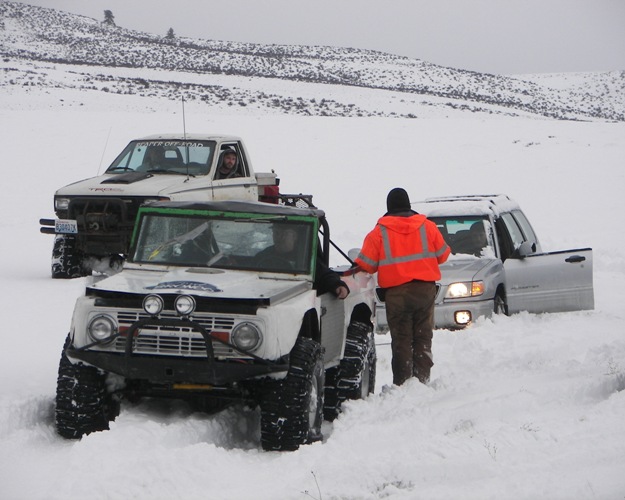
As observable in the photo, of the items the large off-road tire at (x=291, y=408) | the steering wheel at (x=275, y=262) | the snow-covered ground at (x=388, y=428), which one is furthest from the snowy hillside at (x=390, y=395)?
the steering wheel at (x=275, y=262)

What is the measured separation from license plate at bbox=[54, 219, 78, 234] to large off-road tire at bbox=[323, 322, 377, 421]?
5.60 m

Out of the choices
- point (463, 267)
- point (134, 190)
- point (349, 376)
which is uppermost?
point (134, 190)

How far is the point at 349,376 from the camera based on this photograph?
7.60 metres

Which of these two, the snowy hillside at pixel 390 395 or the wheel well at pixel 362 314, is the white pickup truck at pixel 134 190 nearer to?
the snowy hillside at pixel 390 395

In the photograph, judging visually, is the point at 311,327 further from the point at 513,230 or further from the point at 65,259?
the point at 65,259

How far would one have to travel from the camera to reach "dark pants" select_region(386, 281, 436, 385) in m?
8.46

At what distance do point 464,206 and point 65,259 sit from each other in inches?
204

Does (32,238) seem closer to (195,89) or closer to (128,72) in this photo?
(195,89)

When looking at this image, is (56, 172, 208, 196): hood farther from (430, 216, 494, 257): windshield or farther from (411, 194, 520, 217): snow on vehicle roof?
(430, 216, 494, 257): windshield

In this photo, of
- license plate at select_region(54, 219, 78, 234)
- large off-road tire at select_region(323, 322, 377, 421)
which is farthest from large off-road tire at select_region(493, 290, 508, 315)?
license plate at select_region(54, 219, 78, 234)

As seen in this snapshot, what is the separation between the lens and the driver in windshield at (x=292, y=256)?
23.8 feet

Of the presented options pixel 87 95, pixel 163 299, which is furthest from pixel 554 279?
pixel 87 95

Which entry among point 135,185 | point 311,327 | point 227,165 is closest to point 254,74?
point 227,165

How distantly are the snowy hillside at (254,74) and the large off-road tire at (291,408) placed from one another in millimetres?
43217
